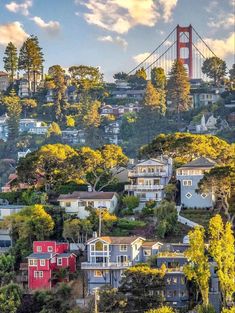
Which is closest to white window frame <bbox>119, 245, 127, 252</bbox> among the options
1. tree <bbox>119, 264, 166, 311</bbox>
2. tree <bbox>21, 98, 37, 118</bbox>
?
tree <bbox>119, 264, 166, 311</bbox>

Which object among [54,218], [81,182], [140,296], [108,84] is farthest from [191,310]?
[108,84]

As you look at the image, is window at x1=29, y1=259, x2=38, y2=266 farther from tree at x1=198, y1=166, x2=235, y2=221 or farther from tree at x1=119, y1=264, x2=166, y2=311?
tree at x1=198, y1=166, x2=235, y2=221

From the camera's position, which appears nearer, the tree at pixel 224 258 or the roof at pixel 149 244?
the tree at pixel 224 258

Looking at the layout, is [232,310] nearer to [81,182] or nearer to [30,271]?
[30,271]

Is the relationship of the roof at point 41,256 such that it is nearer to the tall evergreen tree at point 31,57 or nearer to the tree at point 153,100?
the tree at point 153,100

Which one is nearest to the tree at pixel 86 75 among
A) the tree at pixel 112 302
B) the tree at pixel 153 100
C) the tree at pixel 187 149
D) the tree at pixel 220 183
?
the tree at pixel 153 100

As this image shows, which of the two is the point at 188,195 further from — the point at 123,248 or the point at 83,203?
the point at 123,248
